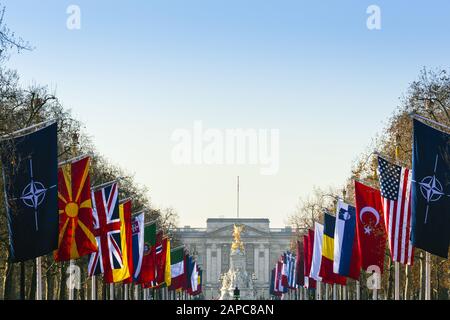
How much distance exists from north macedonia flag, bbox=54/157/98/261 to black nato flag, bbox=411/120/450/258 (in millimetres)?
14486

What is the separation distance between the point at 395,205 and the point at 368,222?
506 cm

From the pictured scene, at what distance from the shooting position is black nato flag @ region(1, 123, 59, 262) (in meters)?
39.6

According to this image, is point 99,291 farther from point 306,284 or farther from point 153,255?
point 153,255

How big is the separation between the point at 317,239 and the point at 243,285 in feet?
364

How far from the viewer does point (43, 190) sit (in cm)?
4006

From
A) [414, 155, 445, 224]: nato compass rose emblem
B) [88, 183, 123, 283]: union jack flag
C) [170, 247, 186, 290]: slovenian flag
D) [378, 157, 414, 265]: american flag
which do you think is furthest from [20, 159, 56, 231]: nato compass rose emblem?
[170, 247, 186, 290]: slovenian flag

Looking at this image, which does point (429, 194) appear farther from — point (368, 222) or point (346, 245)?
point (346, 245)

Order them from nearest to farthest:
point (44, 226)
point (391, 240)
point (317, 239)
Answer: point (44, 226) → point (391, 240) → point (317, 239)

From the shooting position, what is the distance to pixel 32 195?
1565 inches

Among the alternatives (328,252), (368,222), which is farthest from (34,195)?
(328,252)

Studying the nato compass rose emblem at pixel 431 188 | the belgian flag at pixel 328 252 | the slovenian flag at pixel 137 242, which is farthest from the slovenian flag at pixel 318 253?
the nato compass rose emblem at pixel 431 188
